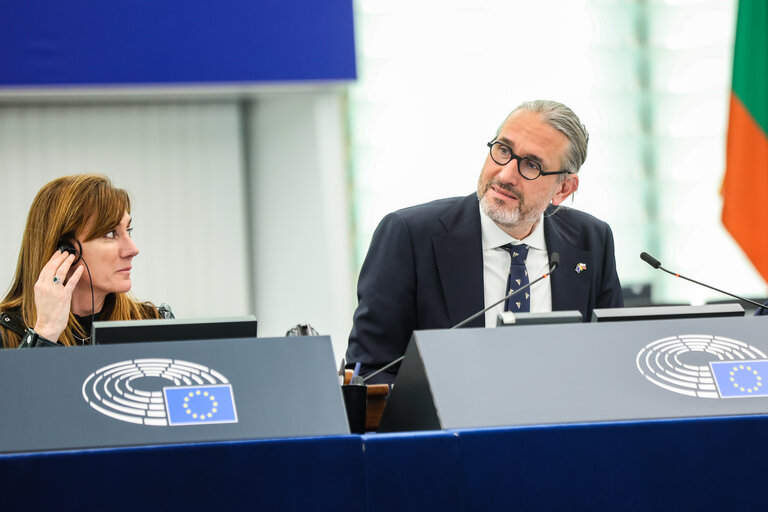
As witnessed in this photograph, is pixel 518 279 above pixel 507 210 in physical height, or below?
below

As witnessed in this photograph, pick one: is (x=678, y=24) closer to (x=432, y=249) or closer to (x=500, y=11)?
(x=500, y=11)

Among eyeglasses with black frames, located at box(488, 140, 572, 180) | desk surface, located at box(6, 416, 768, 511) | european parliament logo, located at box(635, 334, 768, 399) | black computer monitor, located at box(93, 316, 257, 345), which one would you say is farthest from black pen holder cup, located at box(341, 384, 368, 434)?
eyeglasses with black frames, located at box(488, 140, 572, 180)

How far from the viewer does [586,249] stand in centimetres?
264

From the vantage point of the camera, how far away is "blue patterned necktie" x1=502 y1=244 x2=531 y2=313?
2.45m

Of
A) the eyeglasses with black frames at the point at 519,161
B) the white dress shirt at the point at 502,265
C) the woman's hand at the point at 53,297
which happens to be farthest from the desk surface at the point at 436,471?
the eyeglasses with black frames at the point at 519,161

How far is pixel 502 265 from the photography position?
8.28ft

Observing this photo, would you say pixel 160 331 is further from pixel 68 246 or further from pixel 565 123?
pixel 565 123

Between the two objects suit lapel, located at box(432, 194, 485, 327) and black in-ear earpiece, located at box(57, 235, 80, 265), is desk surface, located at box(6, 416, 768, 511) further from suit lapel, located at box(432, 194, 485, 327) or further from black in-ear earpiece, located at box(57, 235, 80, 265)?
black in-ear earpiece, located at box(57, 235, 80, 265)

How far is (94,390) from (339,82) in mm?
3518

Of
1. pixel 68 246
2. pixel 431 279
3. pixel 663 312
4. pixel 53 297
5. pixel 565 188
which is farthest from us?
pixel 565 188

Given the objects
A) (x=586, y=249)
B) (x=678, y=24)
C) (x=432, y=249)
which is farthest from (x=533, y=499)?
(x=678, y=24)

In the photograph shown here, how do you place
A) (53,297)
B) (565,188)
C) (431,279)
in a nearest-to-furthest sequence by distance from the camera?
(53,297) → (431,279) → (565,188)

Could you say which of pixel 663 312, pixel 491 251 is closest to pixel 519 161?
pixel 491 251

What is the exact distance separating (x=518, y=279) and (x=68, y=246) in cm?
116
